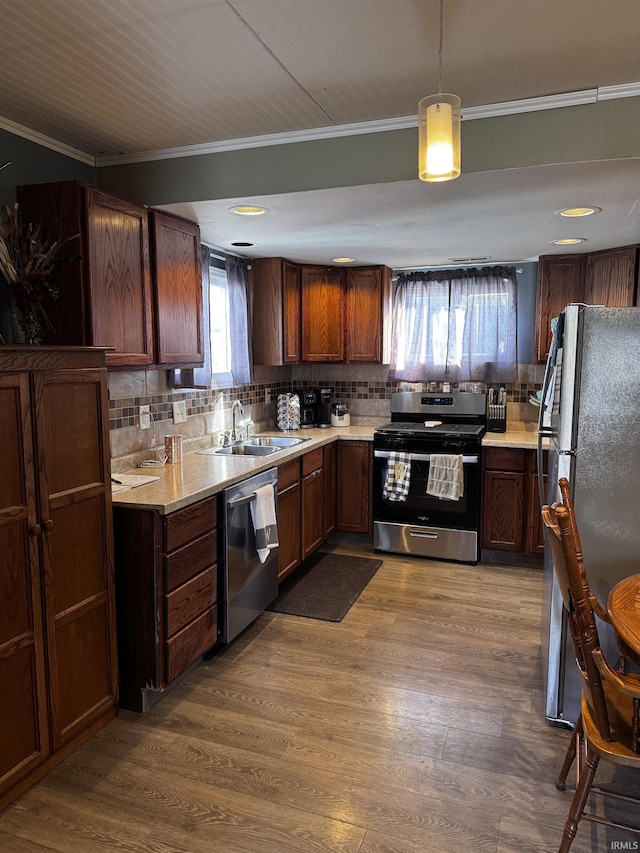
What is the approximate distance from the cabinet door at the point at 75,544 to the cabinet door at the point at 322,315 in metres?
2.58

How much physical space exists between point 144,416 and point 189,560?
104 cm

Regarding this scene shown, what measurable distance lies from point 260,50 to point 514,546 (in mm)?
3400

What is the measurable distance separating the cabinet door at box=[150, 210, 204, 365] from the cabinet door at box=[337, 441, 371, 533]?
5.21 ft

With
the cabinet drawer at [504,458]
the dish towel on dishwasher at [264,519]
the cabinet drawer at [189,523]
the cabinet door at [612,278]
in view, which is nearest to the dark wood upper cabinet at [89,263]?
the cabinet drawer at [189,523]

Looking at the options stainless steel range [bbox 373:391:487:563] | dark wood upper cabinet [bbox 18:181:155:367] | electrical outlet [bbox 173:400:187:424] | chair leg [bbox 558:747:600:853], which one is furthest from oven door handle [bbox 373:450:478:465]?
chair leg [bbox 558:747:600:853]

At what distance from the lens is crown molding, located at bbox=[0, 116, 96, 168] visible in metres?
2.44

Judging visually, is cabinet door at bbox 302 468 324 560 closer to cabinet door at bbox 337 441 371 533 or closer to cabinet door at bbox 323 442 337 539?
cabinet door at bbox 323 442 337 539

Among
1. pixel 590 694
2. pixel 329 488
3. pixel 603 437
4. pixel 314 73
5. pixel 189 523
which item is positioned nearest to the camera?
pixel 590 694

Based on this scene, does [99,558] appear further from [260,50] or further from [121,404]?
[260,50]

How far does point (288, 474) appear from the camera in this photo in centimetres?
364

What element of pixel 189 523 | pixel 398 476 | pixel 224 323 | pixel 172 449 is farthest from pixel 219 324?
pixel 189 523

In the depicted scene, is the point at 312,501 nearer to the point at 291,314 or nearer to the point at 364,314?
the point at 291,314

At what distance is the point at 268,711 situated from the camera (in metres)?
2.49

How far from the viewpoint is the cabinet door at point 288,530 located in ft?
11.7
